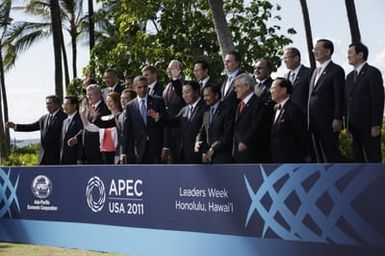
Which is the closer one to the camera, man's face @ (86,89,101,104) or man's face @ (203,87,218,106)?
man's face @ (203,87,218,106)

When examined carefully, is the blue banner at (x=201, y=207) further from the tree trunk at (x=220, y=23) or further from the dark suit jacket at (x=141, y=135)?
the tree trunk at (x=220, y=23)

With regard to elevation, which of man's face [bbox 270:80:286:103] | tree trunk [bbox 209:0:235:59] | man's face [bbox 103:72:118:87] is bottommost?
man's face [bbox 270:80:286:103]

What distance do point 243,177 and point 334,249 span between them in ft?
4.01

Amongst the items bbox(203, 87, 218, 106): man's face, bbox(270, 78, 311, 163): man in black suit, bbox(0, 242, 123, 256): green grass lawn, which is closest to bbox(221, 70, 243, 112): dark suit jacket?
bbox(203, 87, 218, 106): man's face

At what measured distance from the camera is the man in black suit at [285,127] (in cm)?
797

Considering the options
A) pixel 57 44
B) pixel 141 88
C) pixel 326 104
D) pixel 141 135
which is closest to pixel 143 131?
pixel 141 135

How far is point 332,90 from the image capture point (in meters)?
8.48

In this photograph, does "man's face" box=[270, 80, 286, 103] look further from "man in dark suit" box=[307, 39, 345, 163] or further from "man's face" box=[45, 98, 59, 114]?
"man's face" box=[45, 98, 59, 114]

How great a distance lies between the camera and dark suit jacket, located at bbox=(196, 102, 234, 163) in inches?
338

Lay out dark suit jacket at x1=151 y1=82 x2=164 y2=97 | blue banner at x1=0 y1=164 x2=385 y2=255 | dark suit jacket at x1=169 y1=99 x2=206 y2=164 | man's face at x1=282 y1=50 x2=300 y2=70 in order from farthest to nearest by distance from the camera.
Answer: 1. dark suit jacket at x1=151 y1=82 x2=164 y2=97
2. dark suit jacket at x1=169 y1=99 x2=206 y2=164
3. man's face at x1=282 y1=50 x2=300 y2=70
4. blue banner at x1=0 y1=164 x2=385 y2=255

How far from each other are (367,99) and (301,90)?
76cm

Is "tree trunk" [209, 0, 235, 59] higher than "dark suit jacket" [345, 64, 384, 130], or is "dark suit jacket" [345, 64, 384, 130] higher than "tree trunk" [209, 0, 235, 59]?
"tree trunk" [209, 0, 235, 59]

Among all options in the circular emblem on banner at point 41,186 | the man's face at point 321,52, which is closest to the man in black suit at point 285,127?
the man's face at point 321,52

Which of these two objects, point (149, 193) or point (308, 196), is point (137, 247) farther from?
point (308, 196)
